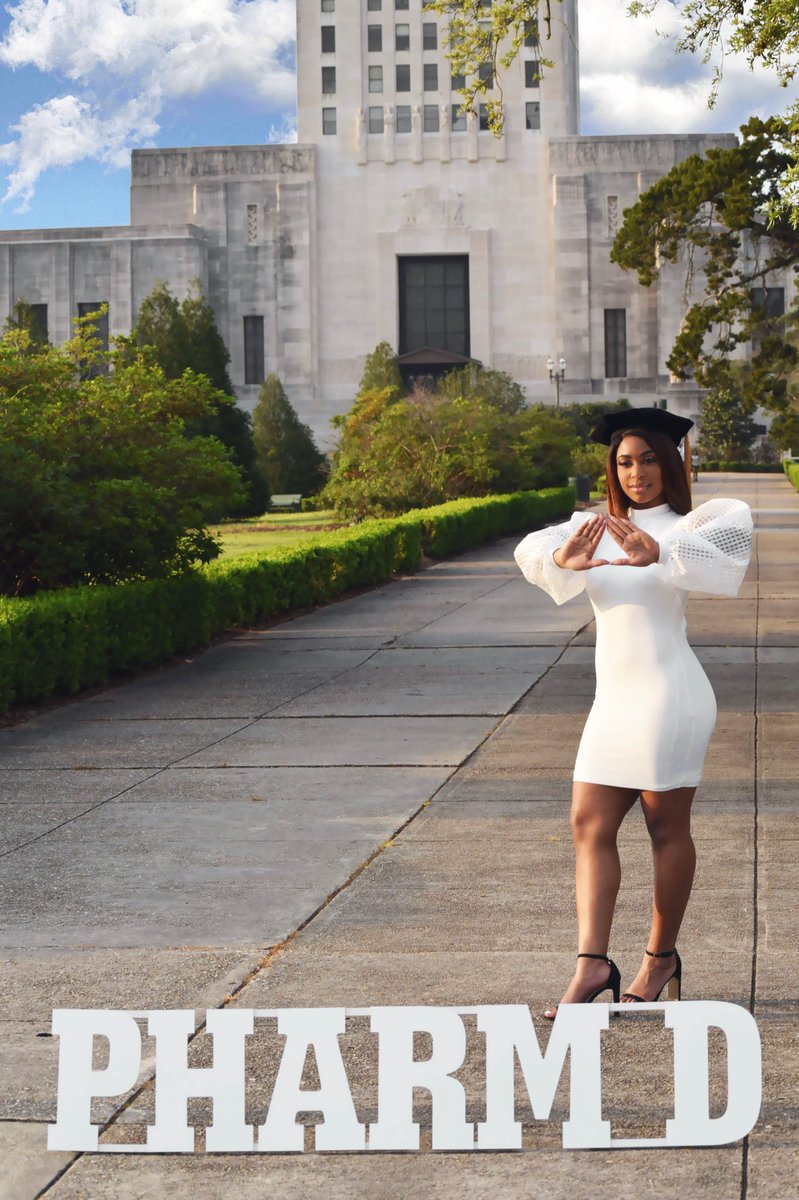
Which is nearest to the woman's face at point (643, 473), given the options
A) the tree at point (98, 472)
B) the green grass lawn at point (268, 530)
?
the tree at point (98, 472)

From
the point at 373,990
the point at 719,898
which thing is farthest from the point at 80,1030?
the point at 719,898

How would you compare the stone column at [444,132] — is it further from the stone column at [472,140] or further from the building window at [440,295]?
the building window at [440,295]

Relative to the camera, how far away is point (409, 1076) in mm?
4094

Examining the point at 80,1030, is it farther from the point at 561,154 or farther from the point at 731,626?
the point at 561,154

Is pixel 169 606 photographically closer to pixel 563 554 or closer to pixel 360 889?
pixel 360 889

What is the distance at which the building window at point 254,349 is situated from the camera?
9031 centimetres

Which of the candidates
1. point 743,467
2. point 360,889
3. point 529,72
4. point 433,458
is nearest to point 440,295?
point 529,72

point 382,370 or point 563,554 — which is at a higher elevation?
point 382,370

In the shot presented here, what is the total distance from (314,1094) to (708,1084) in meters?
1.03

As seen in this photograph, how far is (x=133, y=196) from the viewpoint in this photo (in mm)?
92812

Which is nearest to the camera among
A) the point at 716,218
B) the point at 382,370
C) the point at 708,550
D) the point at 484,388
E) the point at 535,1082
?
the point at 535,1082

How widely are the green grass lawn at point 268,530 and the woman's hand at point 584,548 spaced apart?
24.9 metres

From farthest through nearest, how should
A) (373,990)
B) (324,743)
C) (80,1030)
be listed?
(324,743) < (373,990) < (80,1030)

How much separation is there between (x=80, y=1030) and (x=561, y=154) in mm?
89694
